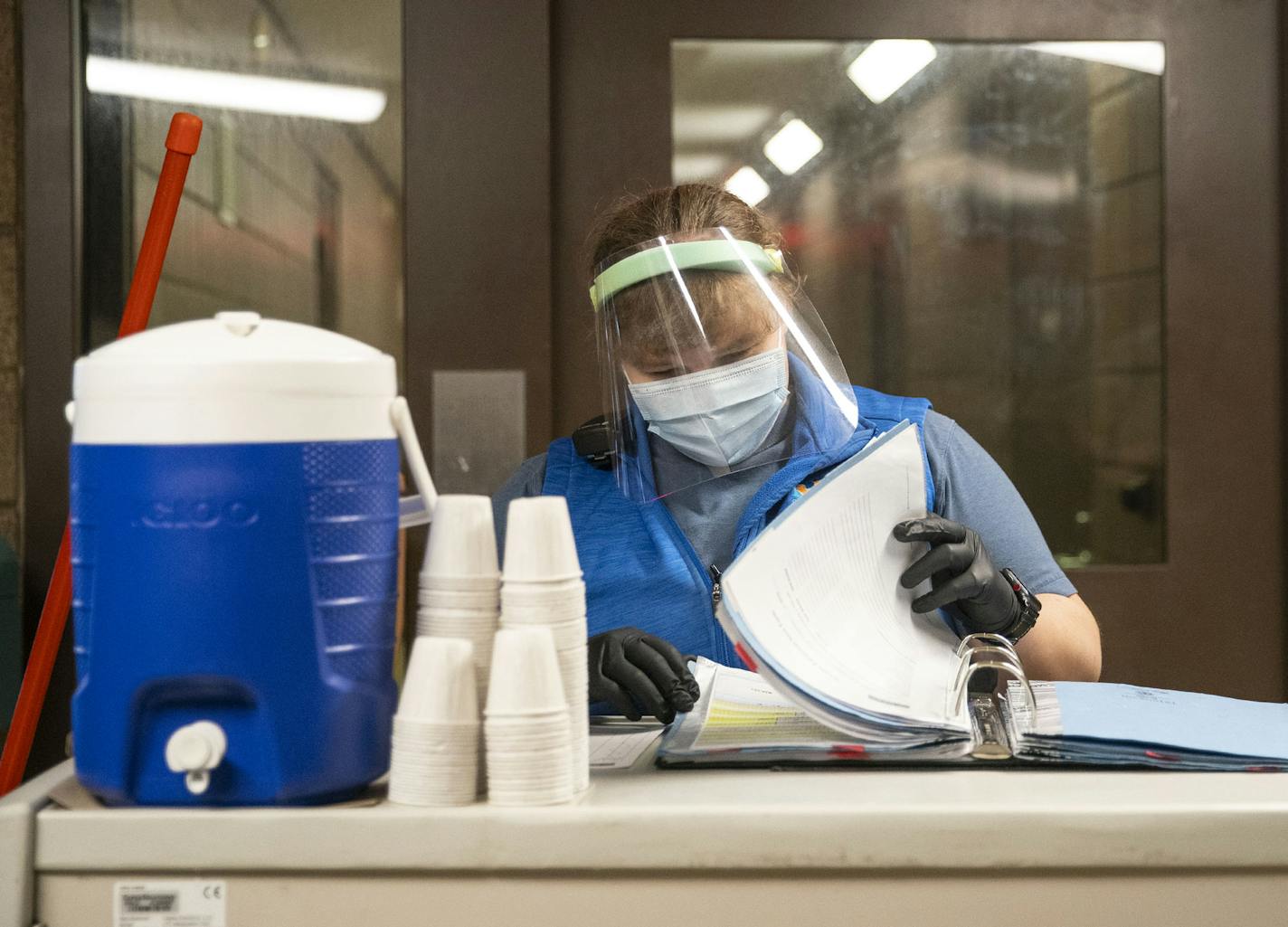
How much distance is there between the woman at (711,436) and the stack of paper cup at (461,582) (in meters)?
0.53

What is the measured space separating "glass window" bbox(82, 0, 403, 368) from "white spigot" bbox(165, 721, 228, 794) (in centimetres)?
141

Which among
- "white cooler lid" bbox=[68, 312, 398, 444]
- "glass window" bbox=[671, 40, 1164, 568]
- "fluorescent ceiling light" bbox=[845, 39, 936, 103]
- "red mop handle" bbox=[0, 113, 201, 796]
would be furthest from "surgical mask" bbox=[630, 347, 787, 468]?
"fluorescent ceiling light" bbox=[845, 39, 936, 103]

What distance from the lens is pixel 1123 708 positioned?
83 cm

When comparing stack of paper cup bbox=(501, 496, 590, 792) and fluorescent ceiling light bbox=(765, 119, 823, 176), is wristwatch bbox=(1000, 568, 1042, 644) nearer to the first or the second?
stack of paper cup bbox=(501, 496, 590, 792)

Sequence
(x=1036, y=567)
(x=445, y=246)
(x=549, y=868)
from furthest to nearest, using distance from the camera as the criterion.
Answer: (x=445, y=246), (x=1036, y=567), (x=549, y=868)

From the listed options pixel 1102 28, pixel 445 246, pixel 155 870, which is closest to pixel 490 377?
pixel 445 246

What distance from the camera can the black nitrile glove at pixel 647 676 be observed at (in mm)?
884

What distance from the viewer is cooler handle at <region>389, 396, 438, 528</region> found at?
70cm

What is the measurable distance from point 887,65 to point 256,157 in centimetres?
110

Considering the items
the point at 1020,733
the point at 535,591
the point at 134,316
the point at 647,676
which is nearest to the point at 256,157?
the point at 134,316

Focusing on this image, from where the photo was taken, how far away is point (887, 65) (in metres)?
2.03

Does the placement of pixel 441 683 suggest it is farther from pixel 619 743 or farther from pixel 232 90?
pixel 232 90

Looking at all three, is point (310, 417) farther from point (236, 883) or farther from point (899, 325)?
point (899, 325)

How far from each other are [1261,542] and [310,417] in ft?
6.33
